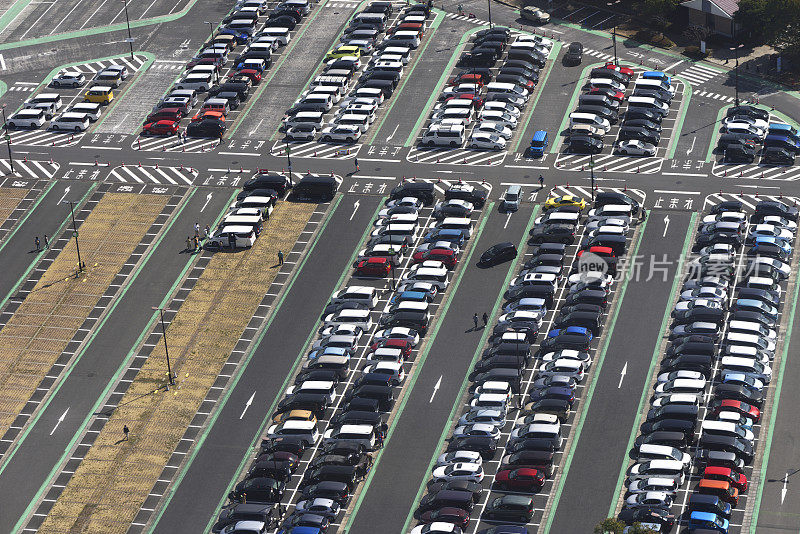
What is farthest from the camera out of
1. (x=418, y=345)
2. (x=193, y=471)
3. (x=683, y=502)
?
(x=418, y=345)

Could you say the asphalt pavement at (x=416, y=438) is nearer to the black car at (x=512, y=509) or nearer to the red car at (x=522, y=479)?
the red car at (x=522, y=479)

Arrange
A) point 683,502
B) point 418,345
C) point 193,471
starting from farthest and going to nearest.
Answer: point 418,345
point 193,471
point 683,502

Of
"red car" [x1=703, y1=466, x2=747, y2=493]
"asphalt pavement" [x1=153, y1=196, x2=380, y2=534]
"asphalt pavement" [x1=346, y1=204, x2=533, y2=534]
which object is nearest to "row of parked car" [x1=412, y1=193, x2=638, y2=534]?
"asphalt pavement" [x1=346, y1=204, x2=533, y2=534]

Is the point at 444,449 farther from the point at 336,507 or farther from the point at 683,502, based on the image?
the point at 683,502

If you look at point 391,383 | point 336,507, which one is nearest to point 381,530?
point 336,507

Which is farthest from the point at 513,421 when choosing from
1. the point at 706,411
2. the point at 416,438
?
the point at 706,411

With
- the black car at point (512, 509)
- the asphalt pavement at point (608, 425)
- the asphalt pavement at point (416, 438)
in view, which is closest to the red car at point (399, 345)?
the asphalt pavement at point (416, 438)
